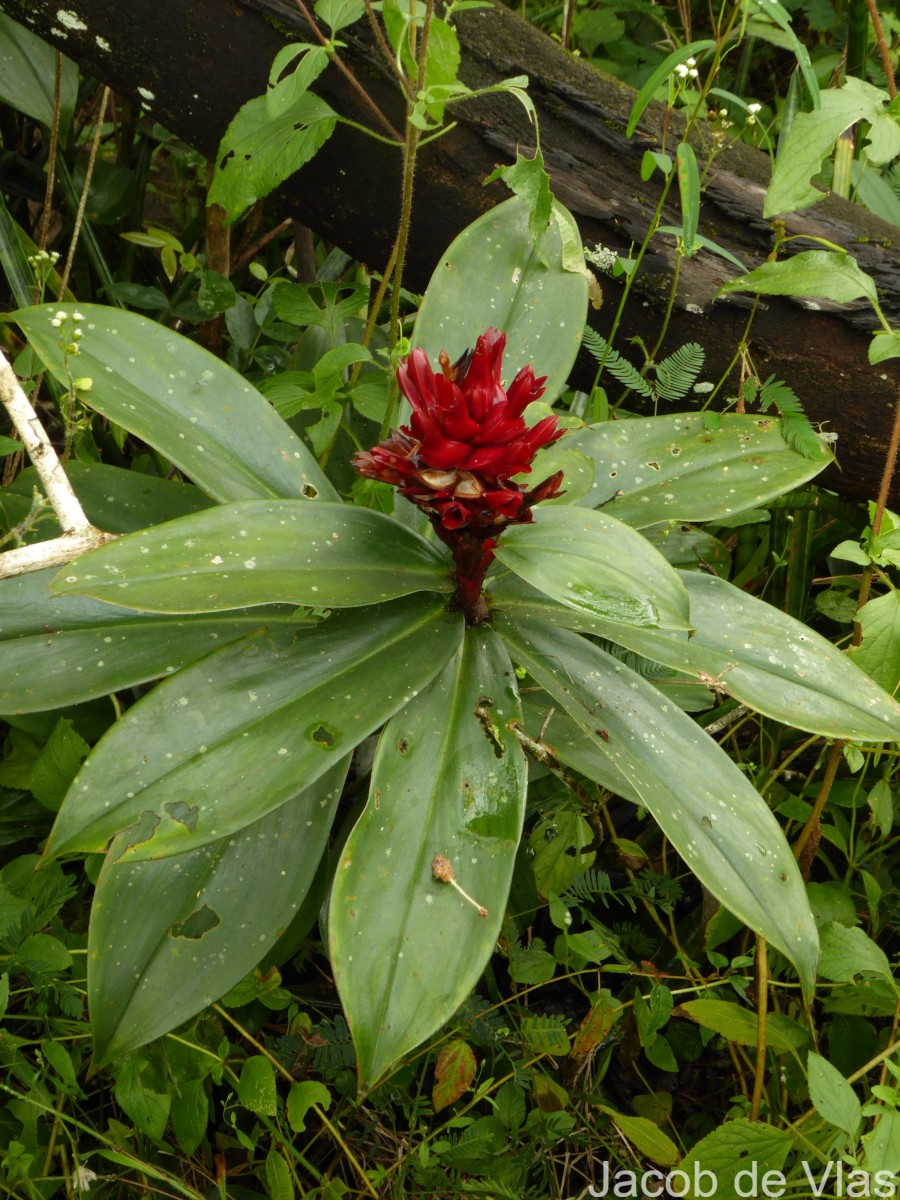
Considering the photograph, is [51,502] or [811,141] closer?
[51,502]

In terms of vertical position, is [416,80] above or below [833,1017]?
above

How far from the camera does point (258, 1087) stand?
4.13 ft

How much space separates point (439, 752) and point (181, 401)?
0.56m

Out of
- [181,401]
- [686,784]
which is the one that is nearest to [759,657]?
[686,784]

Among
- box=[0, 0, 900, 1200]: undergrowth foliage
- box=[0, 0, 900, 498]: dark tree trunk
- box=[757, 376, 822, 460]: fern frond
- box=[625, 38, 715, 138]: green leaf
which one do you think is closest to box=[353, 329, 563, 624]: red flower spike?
box=[0, 0, 900, 1200]: undergrowth foliage

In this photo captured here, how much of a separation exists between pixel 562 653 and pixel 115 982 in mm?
648

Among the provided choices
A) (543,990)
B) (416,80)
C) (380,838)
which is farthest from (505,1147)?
(416,80)

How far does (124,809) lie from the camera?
1.02 metres

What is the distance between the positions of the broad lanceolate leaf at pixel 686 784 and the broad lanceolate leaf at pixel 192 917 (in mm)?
300

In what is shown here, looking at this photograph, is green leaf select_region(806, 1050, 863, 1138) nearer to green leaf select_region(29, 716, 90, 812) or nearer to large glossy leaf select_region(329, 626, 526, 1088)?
large glossy leaf select_region(329, 626, 526, 1088)

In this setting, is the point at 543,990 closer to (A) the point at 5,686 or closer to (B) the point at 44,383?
(A) the point at 5,686

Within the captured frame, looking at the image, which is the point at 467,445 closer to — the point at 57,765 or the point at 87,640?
the point at 87,640

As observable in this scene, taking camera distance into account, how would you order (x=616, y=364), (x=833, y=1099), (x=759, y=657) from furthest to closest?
(x=616, y=364) → (x=759, y=657) → (x=833, y=1099)

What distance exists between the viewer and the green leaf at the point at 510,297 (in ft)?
4.42
